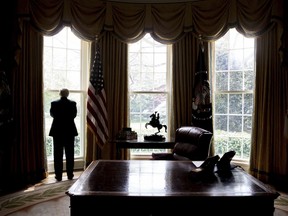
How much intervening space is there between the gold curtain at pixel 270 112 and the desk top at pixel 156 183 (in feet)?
6.37

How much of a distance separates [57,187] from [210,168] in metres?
2.37

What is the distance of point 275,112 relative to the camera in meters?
4.04

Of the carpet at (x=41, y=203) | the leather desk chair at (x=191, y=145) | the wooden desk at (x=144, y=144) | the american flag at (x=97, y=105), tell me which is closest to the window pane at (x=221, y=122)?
the wooden desk at (x=144, y=144)

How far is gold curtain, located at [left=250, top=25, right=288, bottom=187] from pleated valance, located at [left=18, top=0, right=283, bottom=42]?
0.98 feet

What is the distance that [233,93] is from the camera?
4.56 metres

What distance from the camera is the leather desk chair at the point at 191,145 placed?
3182mm

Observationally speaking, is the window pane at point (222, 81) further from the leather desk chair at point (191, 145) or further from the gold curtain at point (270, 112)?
the leather desk chair at point (191, 145)

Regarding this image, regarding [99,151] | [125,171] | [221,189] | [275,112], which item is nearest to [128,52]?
[99,151]

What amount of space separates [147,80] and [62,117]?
5.45ft

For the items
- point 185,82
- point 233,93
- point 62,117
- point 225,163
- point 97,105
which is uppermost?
point 185,82

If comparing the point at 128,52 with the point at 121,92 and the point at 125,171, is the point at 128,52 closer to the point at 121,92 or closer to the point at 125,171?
the point at 121,92

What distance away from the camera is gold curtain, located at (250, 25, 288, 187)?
13.0 ft

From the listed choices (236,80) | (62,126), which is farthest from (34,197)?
(236,80)

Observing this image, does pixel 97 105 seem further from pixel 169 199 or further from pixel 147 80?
pixel 169 199
